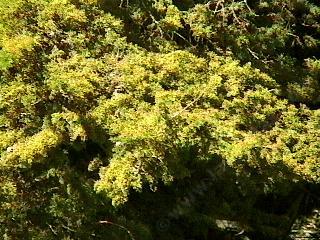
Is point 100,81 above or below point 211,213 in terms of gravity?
above

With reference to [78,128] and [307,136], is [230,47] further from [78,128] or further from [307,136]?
[78,128]

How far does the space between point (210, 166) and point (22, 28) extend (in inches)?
72.1

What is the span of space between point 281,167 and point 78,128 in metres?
1.50

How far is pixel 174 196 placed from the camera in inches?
154

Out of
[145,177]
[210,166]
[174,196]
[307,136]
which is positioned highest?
[307,136]

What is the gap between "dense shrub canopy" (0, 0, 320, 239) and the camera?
3012 millimetres

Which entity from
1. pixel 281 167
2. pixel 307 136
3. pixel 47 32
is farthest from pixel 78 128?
pixel 307 136

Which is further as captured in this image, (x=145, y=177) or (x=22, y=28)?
(x=22, y=28)

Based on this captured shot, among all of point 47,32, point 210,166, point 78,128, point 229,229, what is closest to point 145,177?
point 78,128

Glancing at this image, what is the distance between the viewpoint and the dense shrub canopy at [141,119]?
3.01m

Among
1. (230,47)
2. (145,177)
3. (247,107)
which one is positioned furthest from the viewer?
(230,47)

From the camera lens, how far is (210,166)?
3.88m

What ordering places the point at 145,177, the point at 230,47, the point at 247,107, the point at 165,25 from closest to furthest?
the point at 145,177 < the point at 247,107 < the point at 165,25 < the point at 230,47

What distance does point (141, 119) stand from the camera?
3084mm
